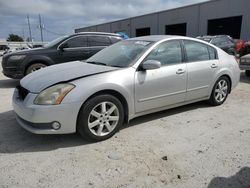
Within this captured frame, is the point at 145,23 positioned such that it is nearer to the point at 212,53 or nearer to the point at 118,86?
the point at 212,53

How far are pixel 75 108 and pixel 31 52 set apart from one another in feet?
15.8

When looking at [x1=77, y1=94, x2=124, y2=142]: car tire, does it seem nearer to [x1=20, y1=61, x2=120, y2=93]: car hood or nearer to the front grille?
[x1=20, y1=61, x2=120, y2=93]: car hood

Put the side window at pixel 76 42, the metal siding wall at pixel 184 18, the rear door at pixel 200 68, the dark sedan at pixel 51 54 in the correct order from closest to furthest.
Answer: the rear door at pixel 200 68
the dark sedan at pixel 51 54
the side window at pixel 76 42
the metal siding wall at pixel 184 18

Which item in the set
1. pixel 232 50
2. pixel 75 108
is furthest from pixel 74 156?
pixel 232 50

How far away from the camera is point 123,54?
4.04 m

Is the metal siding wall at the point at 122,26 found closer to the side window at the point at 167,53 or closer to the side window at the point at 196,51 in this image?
the side window at the point at 196,51

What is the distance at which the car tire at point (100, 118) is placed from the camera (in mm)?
3185

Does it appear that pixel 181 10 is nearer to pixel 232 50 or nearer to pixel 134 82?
pixel 232 50

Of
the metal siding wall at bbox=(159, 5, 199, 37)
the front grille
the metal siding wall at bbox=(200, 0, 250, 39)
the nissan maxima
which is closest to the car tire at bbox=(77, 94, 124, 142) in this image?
the nissan maxima

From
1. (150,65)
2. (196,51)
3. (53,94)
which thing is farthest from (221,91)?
(53,94)

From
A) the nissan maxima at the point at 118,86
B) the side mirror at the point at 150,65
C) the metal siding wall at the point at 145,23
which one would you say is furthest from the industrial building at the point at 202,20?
the side mirror at the point at 150,65

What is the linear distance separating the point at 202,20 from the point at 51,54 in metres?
23.9

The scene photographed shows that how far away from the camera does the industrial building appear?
2302cm

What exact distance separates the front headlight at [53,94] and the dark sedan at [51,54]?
4.40 m
